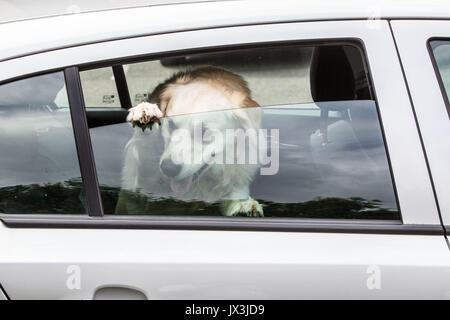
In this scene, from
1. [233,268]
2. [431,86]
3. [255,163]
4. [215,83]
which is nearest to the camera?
[233,268]

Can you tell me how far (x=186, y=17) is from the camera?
164cm

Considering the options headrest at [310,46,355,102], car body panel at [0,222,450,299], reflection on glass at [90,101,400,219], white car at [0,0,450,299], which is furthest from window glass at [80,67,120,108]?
headrest at [310,46,355,102]

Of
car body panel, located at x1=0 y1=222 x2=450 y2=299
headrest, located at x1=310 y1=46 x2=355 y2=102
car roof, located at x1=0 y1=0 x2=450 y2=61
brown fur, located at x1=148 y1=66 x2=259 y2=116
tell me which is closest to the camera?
car body panel, located at x1=0 y1=222 x2=450 y2=299

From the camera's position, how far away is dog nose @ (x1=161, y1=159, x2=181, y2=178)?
5.81 ft

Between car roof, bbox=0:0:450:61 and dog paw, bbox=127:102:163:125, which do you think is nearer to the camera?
car roof, bbox=0:0:450:61

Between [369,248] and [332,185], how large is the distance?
24 centimetres

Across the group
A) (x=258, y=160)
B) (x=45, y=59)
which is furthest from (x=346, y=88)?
(x=45, y=59)

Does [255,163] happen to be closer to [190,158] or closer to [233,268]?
[190,158]

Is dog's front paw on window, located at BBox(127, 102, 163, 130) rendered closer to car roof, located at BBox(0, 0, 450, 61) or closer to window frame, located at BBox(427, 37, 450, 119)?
car roof, located at BBox(0, 0, 450, 61)

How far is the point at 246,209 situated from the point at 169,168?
0.29 m

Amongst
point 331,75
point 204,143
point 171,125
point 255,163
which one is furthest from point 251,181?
point 331,75

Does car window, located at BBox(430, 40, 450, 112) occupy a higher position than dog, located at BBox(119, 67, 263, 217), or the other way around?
car window, located at BBox(430, 40, 450, 112)

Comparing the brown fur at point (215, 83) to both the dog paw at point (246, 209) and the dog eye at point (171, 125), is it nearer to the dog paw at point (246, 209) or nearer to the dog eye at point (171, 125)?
the dog eye at point (171, 125)
